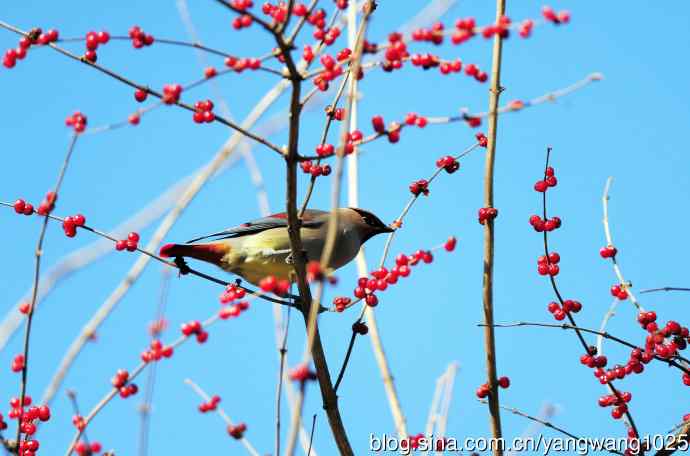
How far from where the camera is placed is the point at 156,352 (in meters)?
2.89

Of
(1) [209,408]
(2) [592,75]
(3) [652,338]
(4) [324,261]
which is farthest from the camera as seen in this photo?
(3) [652,338]

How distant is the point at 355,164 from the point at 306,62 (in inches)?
50.0

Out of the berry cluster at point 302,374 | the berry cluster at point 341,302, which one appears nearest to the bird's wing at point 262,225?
the berry cluster at point 341,302

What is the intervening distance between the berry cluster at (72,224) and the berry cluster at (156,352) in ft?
3.36

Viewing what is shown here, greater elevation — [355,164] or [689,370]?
[355,164]

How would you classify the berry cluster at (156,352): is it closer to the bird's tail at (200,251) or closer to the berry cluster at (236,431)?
the berry cluster at (236,431)

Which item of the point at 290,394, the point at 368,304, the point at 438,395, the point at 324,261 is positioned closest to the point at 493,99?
the point at 368,304

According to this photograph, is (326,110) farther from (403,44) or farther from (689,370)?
(689,370)

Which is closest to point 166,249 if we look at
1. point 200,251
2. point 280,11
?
point 200,251

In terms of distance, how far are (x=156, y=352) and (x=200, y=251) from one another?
220 centimetres

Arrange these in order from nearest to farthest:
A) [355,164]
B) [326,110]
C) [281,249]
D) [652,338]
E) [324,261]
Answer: [324,261]
[652,338]
[326,110]
[355,164]
[281,249]

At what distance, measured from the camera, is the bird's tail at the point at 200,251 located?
4.80m

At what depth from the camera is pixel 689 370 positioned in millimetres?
3615

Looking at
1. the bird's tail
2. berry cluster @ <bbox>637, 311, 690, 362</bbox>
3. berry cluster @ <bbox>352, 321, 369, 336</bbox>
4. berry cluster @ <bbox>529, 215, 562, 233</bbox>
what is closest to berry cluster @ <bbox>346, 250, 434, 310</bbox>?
berry cluster @ <bbox>352, 321, 369, 336</bbox>
